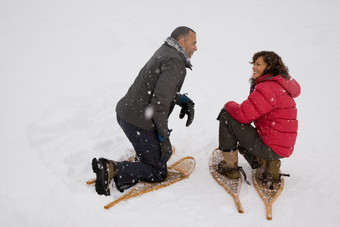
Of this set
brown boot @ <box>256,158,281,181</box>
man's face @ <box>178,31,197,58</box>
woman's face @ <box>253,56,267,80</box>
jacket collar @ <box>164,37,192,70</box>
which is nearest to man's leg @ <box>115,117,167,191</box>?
jacket collar @ <box>164,37,192,70</box>

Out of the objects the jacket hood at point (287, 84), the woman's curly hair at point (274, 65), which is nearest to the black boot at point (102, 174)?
the jacket hood at point (287, 84)

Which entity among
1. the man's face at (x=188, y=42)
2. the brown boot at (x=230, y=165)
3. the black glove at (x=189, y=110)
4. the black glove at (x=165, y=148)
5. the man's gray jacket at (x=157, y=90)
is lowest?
the brown boot at (x=230, y=165)

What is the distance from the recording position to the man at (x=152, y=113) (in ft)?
9.30

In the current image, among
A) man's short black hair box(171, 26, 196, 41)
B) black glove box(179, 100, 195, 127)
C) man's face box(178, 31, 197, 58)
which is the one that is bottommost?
black glove box(179, 100, 195, 127)

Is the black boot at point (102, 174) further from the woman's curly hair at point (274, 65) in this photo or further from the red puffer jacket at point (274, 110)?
the woman's curly hair at point (274, 65)

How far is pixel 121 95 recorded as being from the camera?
Result: 5.55 meters

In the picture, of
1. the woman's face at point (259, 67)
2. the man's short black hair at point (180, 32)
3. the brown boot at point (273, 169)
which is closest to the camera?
the man's short black hair at point (180, 32)

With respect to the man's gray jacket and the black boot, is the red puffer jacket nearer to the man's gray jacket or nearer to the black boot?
the man's gray jacket

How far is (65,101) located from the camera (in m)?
5.00

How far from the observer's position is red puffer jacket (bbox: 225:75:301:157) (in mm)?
2930

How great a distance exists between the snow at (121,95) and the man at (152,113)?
0.29 m

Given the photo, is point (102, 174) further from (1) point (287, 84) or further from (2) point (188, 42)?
(1) point (287, 84)

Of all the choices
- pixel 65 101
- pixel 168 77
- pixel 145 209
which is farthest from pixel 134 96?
pixel 65 101

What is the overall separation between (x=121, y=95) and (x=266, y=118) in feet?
10.7
